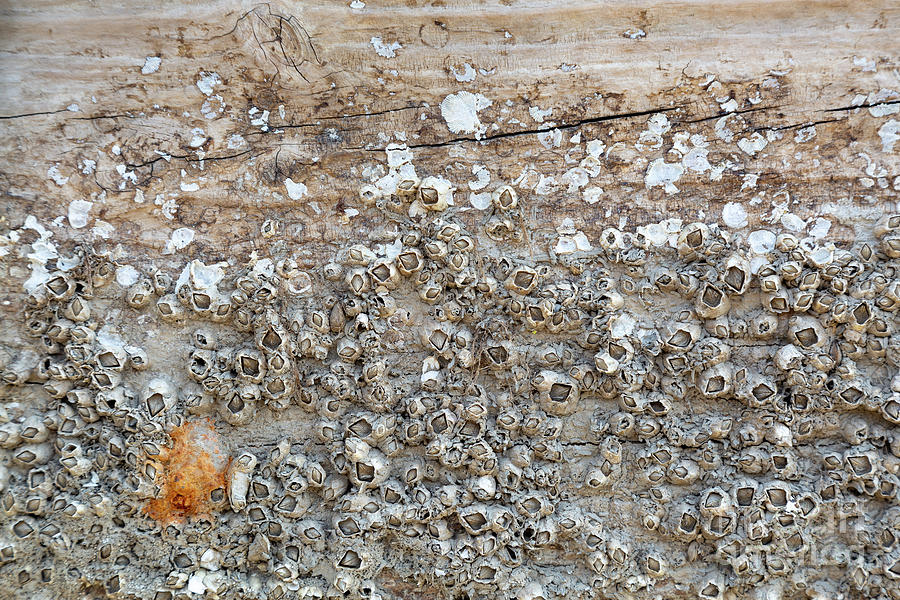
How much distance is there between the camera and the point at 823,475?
1.93 meters

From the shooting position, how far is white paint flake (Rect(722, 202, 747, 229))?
1.96 meters

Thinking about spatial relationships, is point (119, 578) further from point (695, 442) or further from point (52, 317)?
point (695, 442)

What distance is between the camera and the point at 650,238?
6.45 ft

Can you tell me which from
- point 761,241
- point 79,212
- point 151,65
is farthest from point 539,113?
point 79,212

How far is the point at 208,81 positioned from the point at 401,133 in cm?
58

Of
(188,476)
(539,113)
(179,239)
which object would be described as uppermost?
(539,113)

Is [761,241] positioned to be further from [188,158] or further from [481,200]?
[188,158]

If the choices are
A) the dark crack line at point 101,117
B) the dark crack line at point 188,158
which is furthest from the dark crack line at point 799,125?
the dark crack line at point 101,117

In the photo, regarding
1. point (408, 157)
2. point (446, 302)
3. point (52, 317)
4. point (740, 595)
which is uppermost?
point (408, 157)

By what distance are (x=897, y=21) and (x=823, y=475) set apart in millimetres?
1323

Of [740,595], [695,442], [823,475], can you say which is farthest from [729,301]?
[740,595]

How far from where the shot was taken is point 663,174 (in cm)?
198

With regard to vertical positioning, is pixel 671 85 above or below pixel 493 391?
above

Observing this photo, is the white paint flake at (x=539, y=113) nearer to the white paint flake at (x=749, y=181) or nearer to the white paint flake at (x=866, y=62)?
the white paint flake at (x=749, y=181)
